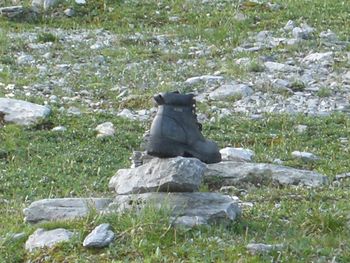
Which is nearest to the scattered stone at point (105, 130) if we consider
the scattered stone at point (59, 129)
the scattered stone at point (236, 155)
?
the scattered stone at point (59, 129)

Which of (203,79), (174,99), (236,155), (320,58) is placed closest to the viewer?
(174,99)

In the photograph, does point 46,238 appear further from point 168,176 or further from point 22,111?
point 22,111

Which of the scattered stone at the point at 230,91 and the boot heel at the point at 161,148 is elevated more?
the boot heel at the point at 161,148

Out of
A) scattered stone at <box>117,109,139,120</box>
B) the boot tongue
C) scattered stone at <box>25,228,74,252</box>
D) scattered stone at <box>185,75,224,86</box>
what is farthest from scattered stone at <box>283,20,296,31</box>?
scattered stone at <box>25,228,74,252</box>

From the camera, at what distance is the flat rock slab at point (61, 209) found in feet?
23.4

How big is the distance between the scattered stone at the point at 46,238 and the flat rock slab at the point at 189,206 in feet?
1.59

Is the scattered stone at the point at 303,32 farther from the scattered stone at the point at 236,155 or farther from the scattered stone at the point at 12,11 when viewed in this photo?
the scattered stone at the point at 236,155

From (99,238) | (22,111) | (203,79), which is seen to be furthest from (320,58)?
(99,238)

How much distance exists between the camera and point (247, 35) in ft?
55.1

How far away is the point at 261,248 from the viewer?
6359mm

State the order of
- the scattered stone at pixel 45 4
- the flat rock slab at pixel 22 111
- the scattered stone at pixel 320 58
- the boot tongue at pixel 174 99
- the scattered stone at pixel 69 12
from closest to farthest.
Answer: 1. the boot tongue at pixel 174 99
2. the flat rock slab at pixel 22 111
3. the scattered stone at pixel 320 58
4. the scattered stone at pixel 69 12
5. the scattered stone at pixel 45 4

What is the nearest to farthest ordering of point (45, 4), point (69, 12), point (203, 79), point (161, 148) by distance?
point (161, 148), point (203, 79), point (69, 12), point (45, 4)

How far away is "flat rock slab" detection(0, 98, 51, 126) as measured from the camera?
37.3ft

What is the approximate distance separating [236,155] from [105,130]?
1874 millimetres
